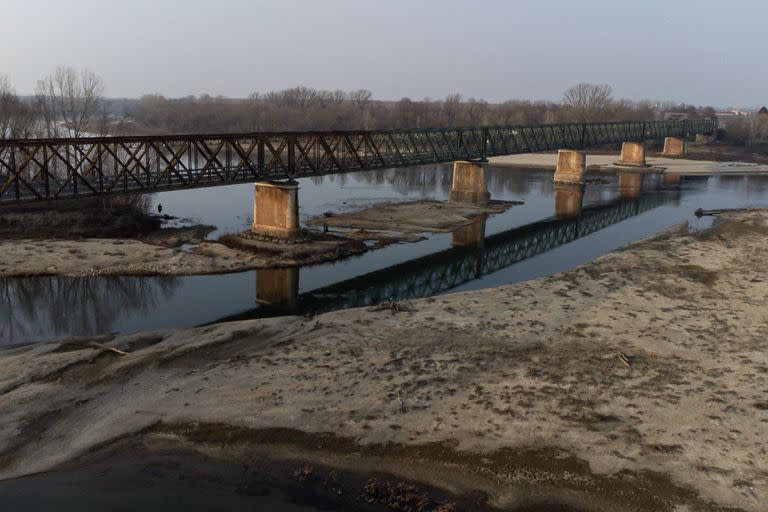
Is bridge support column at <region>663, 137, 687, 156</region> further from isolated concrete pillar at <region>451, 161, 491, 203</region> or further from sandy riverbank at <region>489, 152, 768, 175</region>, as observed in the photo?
isolated concrete pillar at <region>451, 161, 491, 203</region>

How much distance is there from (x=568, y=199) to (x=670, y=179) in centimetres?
2539

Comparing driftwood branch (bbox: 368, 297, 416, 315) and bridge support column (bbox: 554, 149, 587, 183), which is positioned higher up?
bridge support column (bbox: 554, 149, 587, 183)

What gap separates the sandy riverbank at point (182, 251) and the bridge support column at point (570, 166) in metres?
34.7

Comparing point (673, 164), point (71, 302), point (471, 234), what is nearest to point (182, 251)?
point (71, 302)

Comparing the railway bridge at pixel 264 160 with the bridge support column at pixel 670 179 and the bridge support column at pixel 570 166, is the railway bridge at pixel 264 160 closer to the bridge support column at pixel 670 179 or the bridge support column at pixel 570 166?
the bridge support column at pixel 570 166

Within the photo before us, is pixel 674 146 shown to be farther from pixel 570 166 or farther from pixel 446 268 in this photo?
pixel 446 268

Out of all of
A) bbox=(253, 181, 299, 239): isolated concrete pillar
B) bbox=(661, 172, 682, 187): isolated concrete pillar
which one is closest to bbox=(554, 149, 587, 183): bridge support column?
bbox=(661, 172, 682, 187): isolated concrete pillar

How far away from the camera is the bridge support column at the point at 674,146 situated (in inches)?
4464

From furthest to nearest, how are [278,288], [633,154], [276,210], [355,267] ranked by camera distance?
[633,154] < [276,210] < [355,267] < [278,288]

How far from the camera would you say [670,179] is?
271 feet

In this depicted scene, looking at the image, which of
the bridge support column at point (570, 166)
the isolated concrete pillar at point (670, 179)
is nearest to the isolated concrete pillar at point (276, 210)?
the bridge support column at point (570, 166)

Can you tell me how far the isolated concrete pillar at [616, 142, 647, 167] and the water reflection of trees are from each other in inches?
3116

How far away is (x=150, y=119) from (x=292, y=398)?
150349mm

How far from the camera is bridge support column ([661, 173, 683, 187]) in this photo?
254 feet
